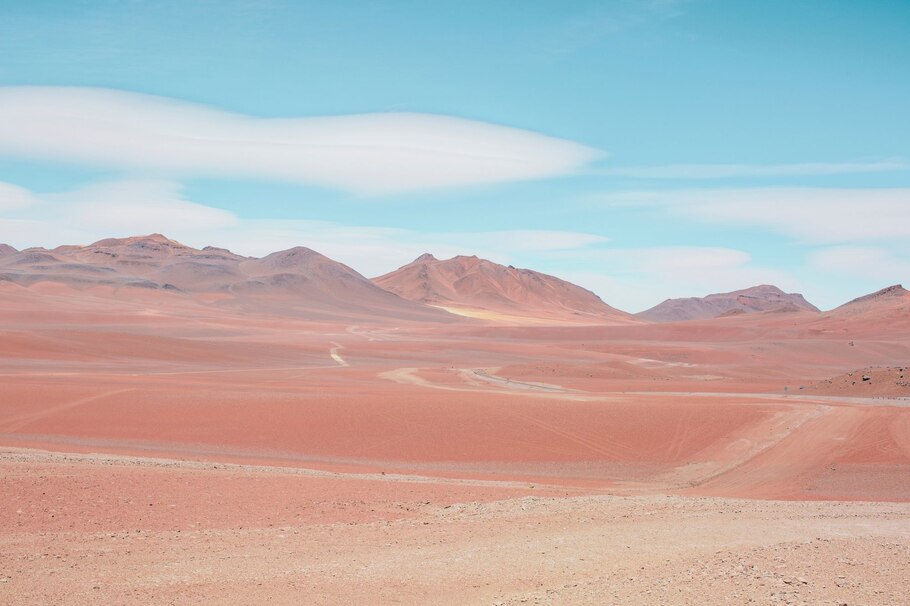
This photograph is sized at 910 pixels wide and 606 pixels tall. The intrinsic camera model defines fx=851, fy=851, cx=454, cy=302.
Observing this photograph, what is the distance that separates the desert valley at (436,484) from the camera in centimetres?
805

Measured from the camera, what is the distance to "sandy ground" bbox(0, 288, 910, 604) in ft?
26.3

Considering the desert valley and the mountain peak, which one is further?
the mountain peak

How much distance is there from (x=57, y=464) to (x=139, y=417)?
1085 centimetres

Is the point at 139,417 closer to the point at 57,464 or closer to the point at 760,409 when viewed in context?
the point at 57,464

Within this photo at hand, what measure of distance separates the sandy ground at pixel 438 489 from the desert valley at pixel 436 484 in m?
0.06

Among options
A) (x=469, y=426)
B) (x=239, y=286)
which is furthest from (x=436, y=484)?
(x=239, y=286)

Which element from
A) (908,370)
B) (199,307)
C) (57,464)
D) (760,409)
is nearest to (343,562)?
(57,464)

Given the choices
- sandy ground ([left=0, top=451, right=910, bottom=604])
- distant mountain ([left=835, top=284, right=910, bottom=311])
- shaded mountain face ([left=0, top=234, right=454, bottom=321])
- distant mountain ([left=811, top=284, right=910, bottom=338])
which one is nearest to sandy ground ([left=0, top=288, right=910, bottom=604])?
sandy ground ([left=0, top=451, right=910, bottom=604])

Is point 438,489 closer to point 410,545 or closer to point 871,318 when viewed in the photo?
point 410,545

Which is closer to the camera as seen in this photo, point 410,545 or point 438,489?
point 410,545

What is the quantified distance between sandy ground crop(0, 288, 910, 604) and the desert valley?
6cm

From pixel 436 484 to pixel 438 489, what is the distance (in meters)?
0.93

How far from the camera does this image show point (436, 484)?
50.4 ft

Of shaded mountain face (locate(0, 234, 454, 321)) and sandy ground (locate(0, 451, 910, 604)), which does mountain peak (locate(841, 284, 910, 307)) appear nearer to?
shaded mountain face (locate(0, 234, 454, 321))
